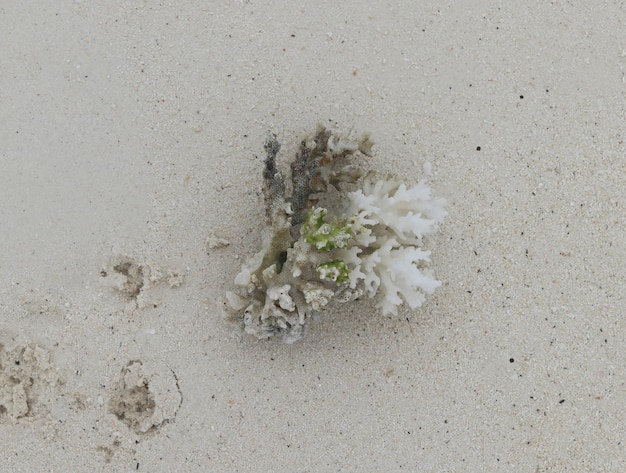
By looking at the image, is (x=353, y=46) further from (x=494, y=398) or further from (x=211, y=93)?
(x=494, y=398)

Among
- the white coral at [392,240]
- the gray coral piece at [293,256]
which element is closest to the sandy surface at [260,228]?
the gray coral piece at [293,256]

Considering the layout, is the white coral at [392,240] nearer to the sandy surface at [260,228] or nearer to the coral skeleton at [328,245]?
the coral skeleton at [328,245]

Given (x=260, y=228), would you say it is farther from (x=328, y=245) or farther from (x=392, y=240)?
(x=392, y=240)

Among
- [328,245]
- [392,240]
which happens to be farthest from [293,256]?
[392,240]

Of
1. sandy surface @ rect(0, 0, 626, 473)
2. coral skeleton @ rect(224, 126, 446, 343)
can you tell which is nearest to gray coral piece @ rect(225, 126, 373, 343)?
coral skeleton @ rect(224, 126, 446, 343)

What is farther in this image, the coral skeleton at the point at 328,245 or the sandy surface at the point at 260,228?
the sandy surface at the point at 260,228
